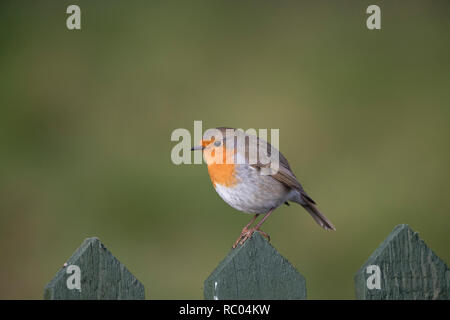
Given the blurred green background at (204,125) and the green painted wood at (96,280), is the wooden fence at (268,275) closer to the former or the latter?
the green painted wood at (96,280)

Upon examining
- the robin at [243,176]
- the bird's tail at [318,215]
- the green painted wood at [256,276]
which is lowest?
the green painted wood at [256,276]

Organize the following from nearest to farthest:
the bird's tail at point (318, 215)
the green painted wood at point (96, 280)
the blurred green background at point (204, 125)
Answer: the green painted wood at point (96, 280) < the bird's tail at point (318, 215) < the blurred green background at point (204, 125)

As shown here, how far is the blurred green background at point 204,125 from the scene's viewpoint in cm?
477

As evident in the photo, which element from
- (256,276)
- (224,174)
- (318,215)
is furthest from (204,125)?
(256,276)

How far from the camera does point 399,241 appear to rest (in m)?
2.22

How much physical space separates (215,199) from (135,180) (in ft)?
1.94

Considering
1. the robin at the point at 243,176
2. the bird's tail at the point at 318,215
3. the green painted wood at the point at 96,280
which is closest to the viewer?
the green painted wood at the point at 96,280

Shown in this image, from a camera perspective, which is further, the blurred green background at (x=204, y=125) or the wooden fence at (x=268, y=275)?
the blurred green background at (x=204, y=125)

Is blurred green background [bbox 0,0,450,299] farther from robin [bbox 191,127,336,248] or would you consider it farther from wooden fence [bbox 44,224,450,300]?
wooden fence [bbox 44,224,450,300]

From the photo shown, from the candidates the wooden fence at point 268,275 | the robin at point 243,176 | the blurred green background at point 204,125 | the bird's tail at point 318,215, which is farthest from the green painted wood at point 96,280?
the blurred green background at point 204,125

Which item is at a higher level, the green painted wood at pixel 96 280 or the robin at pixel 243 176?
the robin at pixel 243 176

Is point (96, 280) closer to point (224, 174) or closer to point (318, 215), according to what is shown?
point (224, 174)
